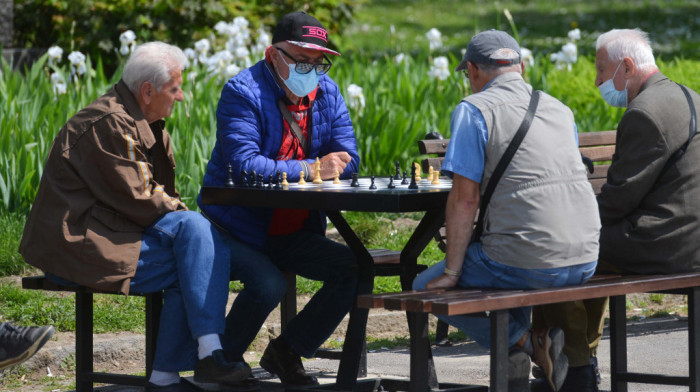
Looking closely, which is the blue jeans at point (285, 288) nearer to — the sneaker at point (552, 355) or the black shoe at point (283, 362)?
the black shoe at point (283, 362)

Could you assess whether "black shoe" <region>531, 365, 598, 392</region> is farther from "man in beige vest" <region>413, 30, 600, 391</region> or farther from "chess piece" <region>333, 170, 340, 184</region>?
"chess piece" <region>333, 170, 340, 184</region>

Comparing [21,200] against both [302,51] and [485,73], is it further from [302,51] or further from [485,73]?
[485,73]

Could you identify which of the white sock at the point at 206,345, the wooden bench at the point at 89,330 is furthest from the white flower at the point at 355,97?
the white sock at the point at 206,345

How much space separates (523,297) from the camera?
3.72 m

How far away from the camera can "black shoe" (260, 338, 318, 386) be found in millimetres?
4609

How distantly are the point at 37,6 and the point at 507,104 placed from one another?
8.39m

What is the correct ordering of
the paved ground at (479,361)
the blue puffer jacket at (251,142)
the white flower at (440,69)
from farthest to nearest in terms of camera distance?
the white flower at (440,69)
the paved ground at (479,361)
the blue puffer jacket at (251,142)

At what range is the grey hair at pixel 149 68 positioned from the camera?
4.20 metres

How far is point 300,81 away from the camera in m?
4.57

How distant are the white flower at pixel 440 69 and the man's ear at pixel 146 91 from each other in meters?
4.29

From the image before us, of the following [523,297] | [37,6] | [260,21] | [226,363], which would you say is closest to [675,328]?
[523,297]

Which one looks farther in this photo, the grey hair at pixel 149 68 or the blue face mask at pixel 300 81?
the blue face mask at pixel 300 81

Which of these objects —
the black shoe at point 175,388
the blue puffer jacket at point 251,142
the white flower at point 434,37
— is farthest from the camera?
the white flower at point 434,37

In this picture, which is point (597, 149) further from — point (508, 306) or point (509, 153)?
point (508, 306)
